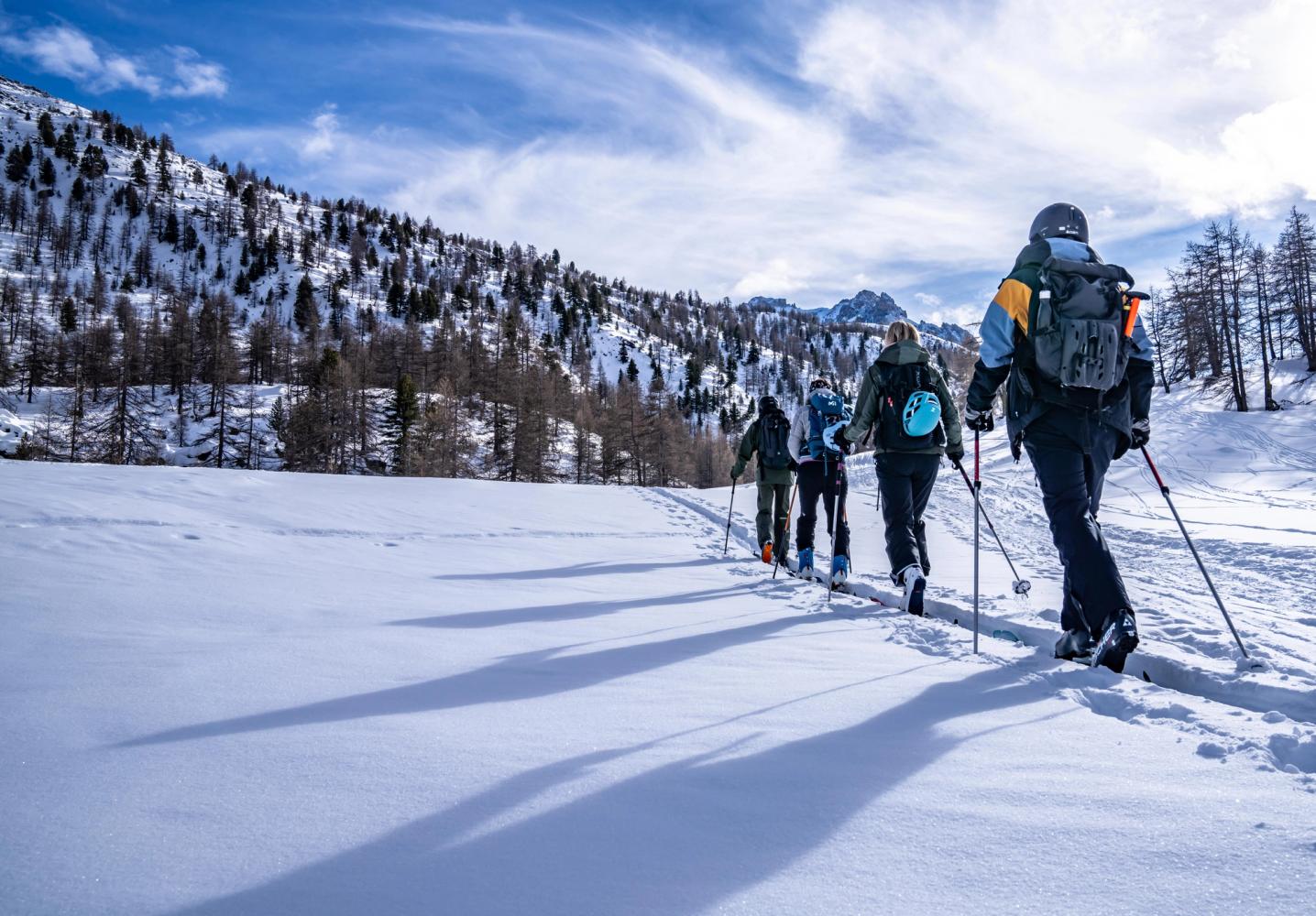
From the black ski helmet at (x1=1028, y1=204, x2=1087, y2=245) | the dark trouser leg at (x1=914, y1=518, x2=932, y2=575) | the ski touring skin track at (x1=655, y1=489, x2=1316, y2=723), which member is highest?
the black ski helmet at (x1=1028, y1=204, x2=1087, y2=245)

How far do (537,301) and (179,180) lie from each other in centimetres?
7797

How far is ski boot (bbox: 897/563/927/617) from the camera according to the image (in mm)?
4867

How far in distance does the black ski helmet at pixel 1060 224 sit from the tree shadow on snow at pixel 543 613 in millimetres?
3426

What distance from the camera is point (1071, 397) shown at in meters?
3.46

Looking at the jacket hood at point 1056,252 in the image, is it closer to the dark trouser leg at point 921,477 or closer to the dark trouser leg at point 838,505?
the dark trouser leg at point 921,477

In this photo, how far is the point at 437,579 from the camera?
5391mm

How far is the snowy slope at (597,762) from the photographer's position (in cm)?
127

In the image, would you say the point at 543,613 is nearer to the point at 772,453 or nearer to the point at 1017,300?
the point at 1017,300

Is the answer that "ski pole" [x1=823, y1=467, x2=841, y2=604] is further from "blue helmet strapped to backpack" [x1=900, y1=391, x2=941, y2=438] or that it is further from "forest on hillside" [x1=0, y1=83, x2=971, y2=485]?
"forest on hillside" [x1=0, y1=83, x2=971, y2=485]

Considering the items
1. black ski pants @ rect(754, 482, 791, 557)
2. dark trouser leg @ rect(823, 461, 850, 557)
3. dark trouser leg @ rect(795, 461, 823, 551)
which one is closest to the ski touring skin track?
dark trouser leg @ rect(823, 461, 850, 557)

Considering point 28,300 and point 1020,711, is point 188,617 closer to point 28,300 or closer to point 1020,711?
point 1020,711

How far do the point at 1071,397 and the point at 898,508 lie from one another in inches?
69.1

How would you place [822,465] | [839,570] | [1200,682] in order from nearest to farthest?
[1200,682], [839,570], [822,465]

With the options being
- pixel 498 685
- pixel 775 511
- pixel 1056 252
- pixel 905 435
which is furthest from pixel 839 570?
pixel 498 685
